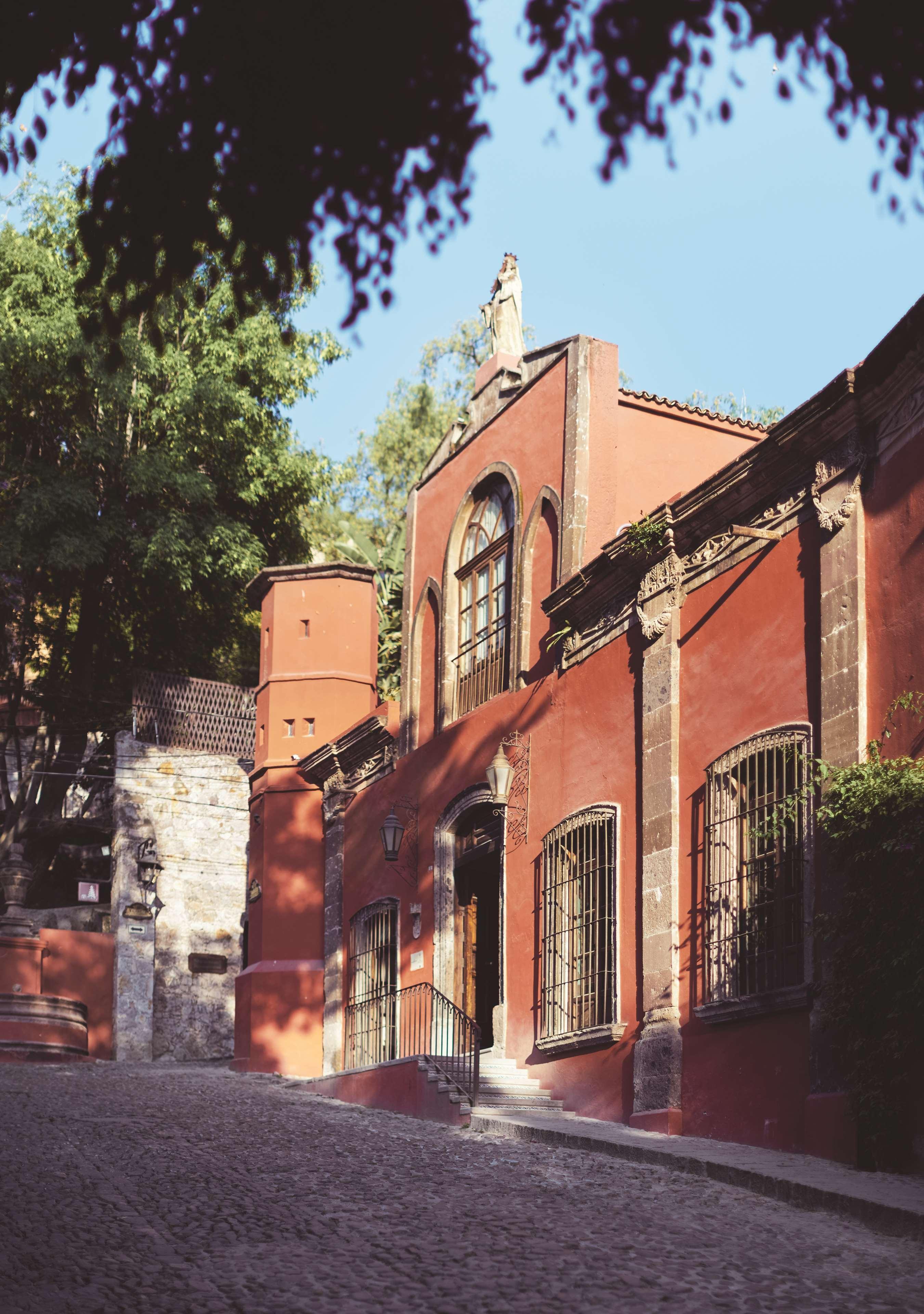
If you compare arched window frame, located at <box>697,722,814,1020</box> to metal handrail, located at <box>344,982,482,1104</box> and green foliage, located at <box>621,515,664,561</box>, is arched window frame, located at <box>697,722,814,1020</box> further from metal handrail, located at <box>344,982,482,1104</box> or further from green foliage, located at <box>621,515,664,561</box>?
metal handrail, located at <box>344,982,482,1104</box>

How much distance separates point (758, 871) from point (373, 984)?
25.9ft

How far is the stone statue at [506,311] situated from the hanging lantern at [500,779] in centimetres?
498

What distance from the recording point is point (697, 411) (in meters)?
16.5

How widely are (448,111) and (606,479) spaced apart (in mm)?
10603

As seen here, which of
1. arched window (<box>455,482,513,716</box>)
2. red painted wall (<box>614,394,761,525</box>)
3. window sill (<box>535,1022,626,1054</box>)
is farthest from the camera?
arched window (<box>455,482,513,716</box>)

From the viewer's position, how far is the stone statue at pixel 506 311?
17844mm

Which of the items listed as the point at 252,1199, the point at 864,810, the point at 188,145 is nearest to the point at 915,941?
the point at 864,810

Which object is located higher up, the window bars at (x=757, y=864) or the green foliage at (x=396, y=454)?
the green foliage at (x=396, y=454)

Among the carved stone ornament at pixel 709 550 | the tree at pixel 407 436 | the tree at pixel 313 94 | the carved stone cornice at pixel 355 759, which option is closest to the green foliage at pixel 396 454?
the tree at pixel 407 436

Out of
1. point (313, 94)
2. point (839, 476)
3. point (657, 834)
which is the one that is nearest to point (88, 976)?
point (657, 834)

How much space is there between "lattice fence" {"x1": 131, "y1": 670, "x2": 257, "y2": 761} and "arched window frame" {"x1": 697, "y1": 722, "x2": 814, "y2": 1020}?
1679 centimetres

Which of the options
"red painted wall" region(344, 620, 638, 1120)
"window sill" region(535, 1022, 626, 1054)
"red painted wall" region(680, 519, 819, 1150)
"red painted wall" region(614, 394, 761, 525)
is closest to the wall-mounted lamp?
"red painted wall" region(344, 620, 638, 1120)

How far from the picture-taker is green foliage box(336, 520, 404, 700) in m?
26.0

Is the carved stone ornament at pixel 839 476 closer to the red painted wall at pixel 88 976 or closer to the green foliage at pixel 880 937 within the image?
the green foliage at pixel 880 937
